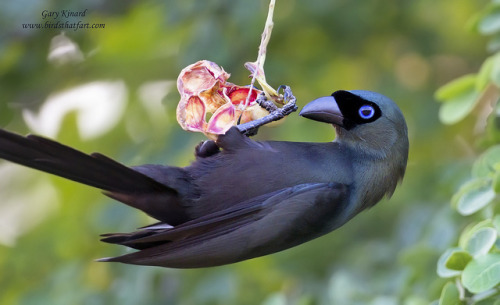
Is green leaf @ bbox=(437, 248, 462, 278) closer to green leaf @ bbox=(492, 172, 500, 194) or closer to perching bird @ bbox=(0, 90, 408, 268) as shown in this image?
green leaf @ bbox=(492, 172, 500, 194)

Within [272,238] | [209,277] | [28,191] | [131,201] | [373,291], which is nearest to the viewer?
[272,238]

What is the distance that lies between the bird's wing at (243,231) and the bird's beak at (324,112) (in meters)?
0.31

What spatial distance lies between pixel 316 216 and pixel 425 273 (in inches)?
33.2

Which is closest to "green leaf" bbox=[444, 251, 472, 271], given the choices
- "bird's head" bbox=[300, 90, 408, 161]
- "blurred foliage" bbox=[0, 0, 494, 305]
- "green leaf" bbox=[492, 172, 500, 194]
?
"green leaf" bbox=[492, 172, 500, 194]

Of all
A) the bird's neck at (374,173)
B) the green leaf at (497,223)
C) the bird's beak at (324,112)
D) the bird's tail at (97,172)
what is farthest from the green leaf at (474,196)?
the bird's tail at (97,172)

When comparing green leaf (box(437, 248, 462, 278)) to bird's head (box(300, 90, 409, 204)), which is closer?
green leaf (box(437, 248, 462, 278))

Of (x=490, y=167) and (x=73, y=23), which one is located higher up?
(x=73, y=23)

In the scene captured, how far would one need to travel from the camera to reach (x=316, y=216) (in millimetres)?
2891

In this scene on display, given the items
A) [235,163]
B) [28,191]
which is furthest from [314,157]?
[28,191]

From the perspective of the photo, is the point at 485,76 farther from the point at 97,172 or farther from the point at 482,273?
the point at 97,172

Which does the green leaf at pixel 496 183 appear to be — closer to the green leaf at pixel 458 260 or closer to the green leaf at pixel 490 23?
the green leaf at pixel 458 260

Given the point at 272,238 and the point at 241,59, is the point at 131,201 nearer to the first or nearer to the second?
the point at 272,238

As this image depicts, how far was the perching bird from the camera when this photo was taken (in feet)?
8.80

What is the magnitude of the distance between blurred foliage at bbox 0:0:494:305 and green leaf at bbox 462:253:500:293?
1110 millimetres
